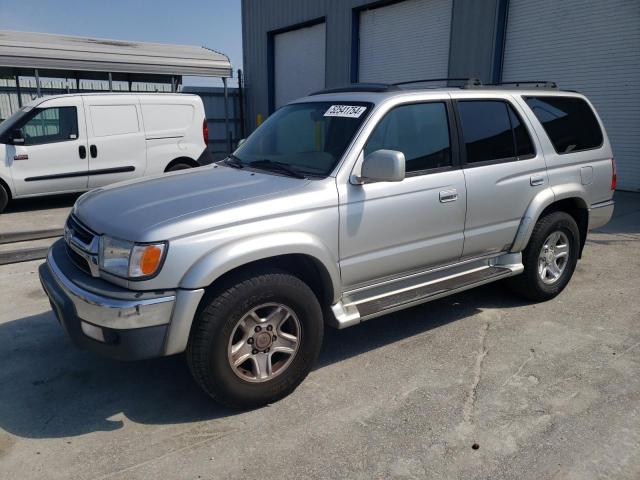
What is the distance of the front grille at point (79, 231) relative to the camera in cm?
307

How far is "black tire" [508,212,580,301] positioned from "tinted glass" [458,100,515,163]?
74 cm

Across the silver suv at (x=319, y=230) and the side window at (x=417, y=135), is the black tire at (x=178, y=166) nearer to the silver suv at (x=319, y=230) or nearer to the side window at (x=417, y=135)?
the silver suv at (x=319, y=230)

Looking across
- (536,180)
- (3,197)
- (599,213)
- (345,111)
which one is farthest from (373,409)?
(3,197)

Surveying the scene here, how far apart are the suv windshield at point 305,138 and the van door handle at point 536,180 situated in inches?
63.6

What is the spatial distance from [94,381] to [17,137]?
656 cm

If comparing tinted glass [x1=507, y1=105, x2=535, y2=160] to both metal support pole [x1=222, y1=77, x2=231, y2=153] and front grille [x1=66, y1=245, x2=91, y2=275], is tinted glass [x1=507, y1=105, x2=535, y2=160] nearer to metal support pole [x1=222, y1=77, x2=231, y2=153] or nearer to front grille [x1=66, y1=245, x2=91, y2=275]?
front grille [x1=66, y1=245, x2=91, y2=275]

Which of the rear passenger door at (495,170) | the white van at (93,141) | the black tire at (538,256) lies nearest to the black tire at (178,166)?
the white van at (93,141)

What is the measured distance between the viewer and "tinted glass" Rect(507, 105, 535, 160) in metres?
4.36

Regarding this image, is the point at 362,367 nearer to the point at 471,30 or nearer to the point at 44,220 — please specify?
the point at 44,220

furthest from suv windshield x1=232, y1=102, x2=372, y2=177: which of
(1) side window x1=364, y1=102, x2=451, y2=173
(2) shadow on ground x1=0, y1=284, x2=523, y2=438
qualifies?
(2) shadow on ground x1=0, y1=284, x2=523, y2=438

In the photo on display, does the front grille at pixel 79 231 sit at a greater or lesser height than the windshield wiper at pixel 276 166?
lesser

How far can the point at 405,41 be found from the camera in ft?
46.2

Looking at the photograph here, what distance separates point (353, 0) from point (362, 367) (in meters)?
13.8

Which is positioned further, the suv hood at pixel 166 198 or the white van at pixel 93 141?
the white van at pixel 93 141
